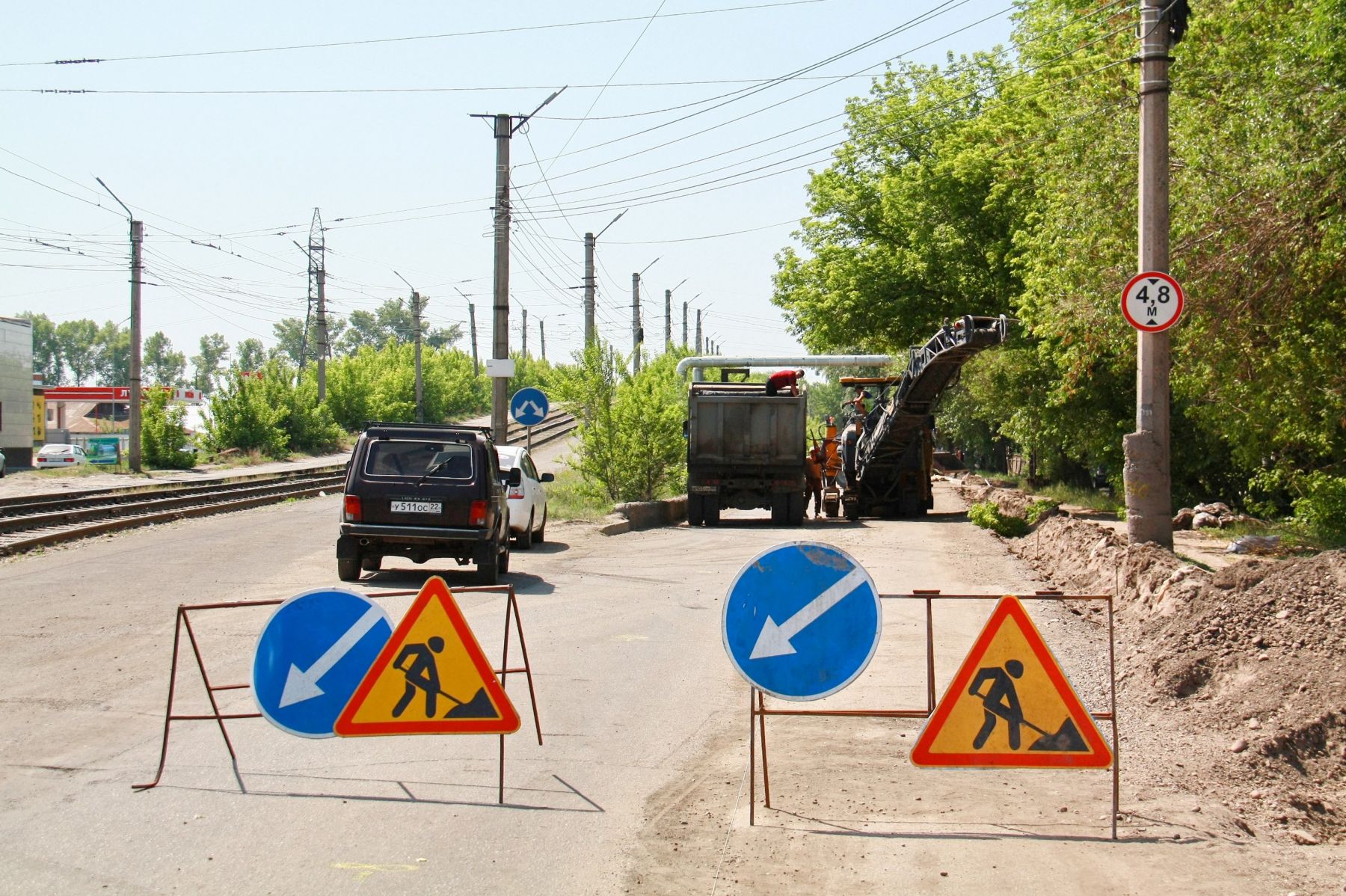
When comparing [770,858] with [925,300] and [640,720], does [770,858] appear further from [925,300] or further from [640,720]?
[925,300]

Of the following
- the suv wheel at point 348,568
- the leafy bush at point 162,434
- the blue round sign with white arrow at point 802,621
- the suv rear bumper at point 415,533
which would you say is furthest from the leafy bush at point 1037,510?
the leafy bush at point 162,434

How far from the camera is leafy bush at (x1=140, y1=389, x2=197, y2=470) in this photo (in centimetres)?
4716

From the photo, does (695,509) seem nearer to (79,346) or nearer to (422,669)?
(422,669)

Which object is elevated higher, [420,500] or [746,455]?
[746,455]

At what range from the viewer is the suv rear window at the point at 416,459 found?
14359 mm

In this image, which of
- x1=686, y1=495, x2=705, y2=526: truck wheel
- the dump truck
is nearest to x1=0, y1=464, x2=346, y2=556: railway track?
x1=686, y1=495, x2=705, y2=526: truck wheel

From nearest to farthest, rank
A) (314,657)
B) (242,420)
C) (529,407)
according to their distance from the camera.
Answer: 1. (314,657)
2. (529,407)
3. (242,420)

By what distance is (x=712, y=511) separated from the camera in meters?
27.8

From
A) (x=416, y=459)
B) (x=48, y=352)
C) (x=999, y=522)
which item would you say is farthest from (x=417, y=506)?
(x=48, y=352)

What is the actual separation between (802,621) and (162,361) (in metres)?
172

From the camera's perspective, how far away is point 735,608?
5.70 meters

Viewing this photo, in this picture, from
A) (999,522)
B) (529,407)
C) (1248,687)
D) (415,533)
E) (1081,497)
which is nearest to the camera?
(1248,687)

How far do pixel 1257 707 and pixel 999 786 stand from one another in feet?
6.68

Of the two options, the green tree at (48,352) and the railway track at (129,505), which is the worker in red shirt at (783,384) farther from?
the green tree at (48,352)
